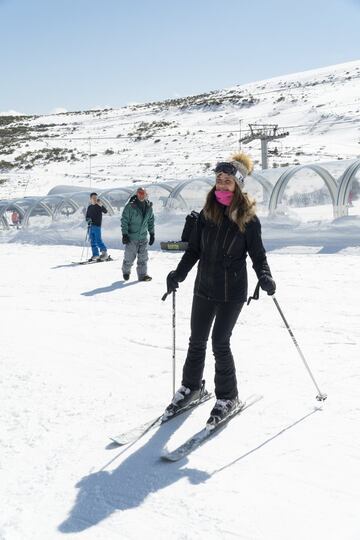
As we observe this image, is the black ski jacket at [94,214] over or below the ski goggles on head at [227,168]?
below

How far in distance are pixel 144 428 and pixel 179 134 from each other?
48977mm

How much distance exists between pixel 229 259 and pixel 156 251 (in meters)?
10.4

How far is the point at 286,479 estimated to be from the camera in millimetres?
3016

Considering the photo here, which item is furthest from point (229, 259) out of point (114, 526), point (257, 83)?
point (257, 83)

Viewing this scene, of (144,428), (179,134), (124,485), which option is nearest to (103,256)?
(144,428)

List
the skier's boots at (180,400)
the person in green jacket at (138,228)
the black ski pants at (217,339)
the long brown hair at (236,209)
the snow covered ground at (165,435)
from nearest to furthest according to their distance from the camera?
the snow covered ground at (165,435) < the long brown hair at (236,209) < the black ski pants at (217,339) < the skier's boots at (180,400) < the person in green jacket at (138,228)

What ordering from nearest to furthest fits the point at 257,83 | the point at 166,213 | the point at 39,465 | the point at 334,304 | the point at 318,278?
the point at 39,465 < the point at 334,304 < the point at 318,278 < the point at 166,213 < the point at 257,83

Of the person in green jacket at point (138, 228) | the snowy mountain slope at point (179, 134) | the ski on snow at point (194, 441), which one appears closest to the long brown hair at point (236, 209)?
the ski on snow at point (194, 441)

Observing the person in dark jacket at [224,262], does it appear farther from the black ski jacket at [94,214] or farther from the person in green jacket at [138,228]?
the black ski jacket at [94,214]

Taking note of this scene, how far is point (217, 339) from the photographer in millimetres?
3676

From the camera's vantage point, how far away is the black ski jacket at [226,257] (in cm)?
359

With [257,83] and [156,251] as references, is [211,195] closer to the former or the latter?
[156,251]

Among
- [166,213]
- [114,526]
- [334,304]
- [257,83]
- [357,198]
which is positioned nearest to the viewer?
[114,526]

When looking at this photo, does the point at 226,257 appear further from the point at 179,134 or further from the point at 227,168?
the point at 179,134
